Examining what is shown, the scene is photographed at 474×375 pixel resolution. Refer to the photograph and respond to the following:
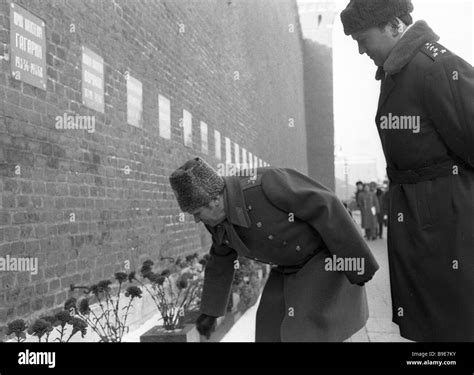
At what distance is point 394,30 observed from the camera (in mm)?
2260

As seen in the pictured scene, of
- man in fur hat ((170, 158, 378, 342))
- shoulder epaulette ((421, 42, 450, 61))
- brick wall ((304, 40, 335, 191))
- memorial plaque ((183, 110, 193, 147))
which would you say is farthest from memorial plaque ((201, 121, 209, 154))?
brick wall ((304, 40, 335, 191))

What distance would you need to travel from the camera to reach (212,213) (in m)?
2.80

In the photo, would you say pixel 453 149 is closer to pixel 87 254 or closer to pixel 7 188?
pixel 7 188

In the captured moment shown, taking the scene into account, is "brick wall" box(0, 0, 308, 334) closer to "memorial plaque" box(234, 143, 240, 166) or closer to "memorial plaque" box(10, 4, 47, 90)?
"memorial plaque" box(10, 4, 47, 90)

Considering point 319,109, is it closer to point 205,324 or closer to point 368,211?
point 368,211

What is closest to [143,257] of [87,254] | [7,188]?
[87,254]

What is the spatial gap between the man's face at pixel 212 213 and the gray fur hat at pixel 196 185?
28 millimetres

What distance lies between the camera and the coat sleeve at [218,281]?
296 centimetres

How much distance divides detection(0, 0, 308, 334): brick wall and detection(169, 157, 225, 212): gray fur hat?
163cm

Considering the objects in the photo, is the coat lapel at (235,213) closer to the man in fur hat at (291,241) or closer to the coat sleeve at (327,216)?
the man in fur hat at (291,241)

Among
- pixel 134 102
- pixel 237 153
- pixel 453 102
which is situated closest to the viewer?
pixel 453 102

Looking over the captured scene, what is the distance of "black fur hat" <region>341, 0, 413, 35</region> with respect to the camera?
2.22 m
